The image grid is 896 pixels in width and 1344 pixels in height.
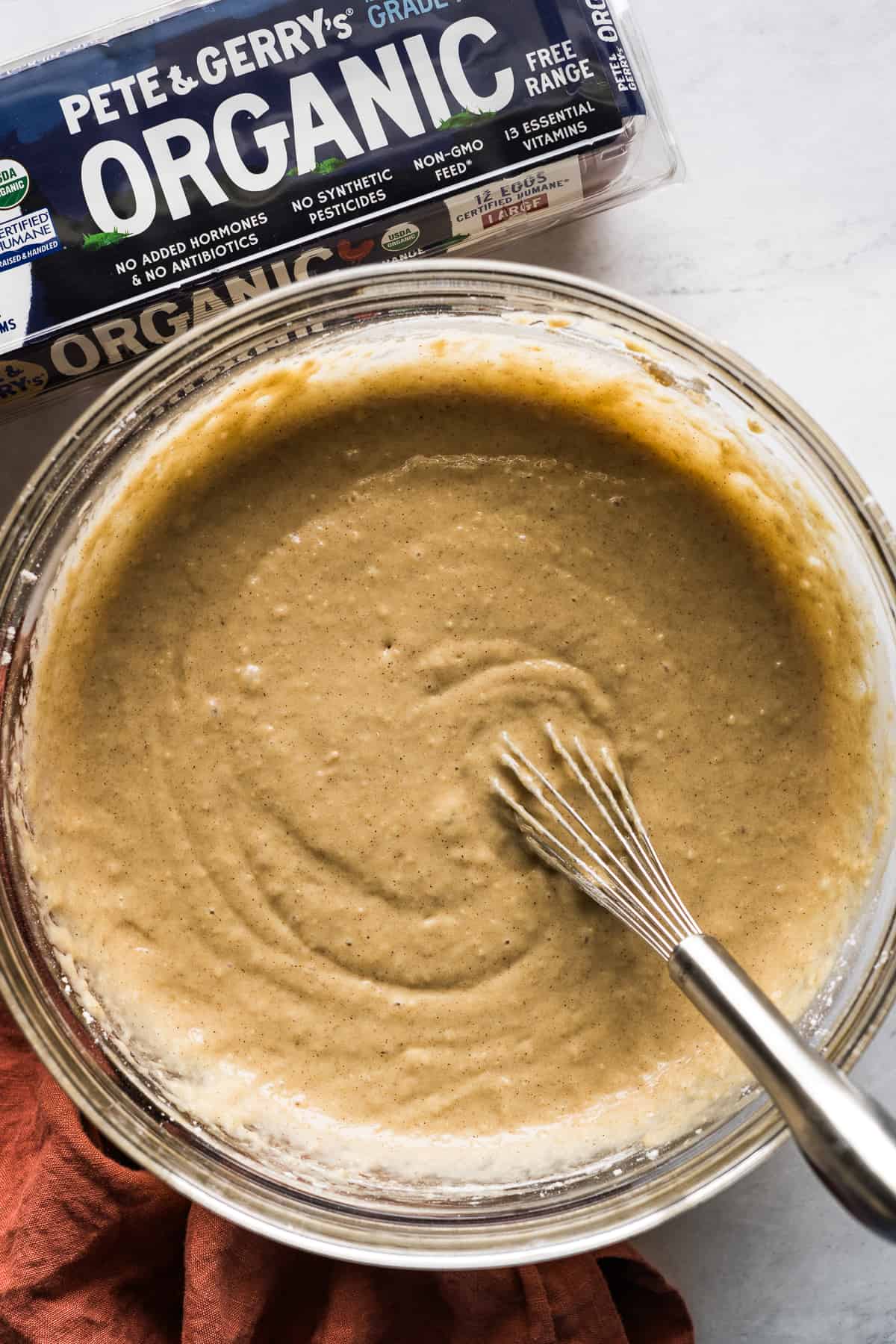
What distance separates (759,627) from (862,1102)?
620 millimetres

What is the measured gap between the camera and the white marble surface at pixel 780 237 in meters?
1.42

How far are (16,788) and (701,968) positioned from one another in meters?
0.77

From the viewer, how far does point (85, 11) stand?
4.50ft

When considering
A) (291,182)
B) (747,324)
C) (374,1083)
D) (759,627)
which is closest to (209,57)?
(291,182)

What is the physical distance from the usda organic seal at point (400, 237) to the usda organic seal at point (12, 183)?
0.39m

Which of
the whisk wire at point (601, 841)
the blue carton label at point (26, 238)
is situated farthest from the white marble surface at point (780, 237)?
the blue carton label at point (26, 238)

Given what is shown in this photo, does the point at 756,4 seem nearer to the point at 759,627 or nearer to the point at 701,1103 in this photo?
the point at 759,627

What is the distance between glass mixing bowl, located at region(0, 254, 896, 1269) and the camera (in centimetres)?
121

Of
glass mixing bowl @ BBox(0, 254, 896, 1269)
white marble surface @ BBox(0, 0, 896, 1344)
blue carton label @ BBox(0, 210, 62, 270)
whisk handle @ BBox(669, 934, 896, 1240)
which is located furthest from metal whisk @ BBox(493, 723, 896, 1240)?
blue carton label @ BBox(0, 210, 62, 270)

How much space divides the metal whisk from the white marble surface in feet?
1.45

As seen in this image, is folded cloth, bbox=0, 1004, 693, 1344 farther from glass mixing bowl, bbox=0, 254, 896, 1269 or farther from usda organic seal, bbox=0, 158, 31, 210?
usda organic seal, bbox=0, 158, 31, 210

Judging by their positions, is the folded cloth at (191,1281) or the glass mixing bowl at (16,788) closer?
the glass mixing bowl at (16,788)

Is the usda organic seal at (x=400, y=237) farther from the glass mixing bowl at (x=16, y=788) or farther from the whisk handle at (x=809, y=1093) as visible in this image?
the whisk handle at (x=809, y=1093)

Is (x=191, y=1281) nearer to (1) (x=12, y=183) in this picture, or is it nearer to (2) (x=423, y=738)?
(2) (x=423, y=738)
